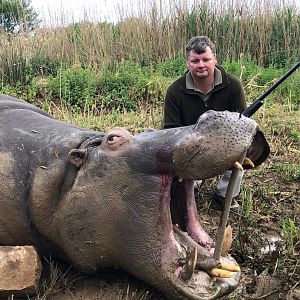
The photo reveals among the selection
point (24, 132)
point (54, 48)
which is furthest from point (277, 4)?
point (24, 132)

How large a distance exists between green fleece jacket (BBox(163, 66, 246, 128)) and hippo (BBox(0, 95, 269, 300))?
144cm

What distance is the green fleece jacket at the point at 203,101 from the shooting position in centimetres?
398

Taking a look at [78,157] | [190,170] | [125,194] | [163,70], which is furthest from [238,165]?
[163,70]

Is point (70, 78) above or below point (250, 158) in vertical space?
below

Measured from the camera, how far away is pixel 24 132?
2729 millimetres

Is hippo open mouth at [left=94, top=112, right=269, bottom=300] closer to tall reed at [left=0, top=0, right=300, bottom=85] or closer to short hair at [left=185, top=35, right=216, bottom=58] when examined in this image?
short hair at [left=185, top=35, right=216, bottom=58]

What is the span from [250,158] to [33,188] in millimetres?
900

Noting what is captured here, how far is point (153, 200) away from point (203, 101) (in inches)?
72.7

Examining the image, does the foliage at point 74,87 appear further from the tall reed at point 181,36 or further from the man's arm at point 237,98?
the man's arm at point 237,98

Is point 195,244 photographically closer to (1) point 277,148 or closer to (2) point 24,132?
(2) point 24,132

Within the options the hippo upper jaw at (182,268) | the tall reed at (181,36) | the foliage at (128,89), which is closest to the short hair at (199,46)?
the hippo upper jaw at (182,268)

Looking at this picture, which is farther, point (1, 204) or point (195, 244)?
point (1, 204)

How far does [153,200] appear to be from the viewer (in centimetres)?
222

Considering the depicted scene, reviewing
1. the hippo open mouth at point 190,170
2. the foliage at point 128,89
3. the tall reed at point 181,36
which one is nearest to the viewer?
the hippo open mouth at point 190,170
